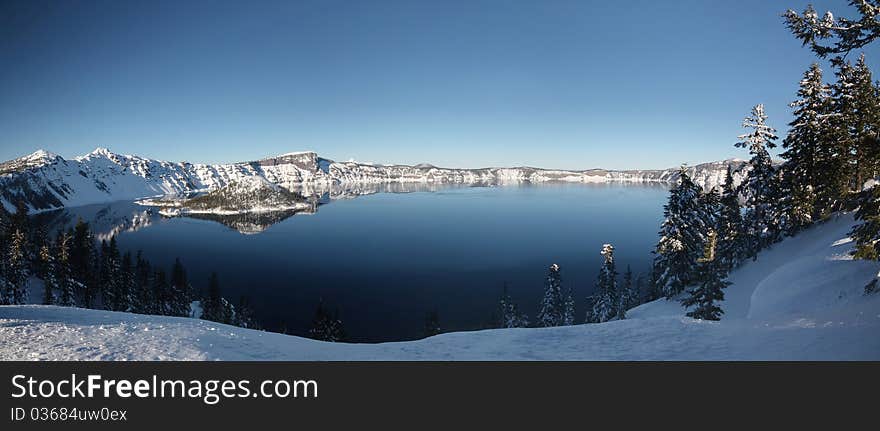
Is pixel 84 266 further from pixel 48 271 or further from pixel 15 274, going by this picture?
pixel 15 274

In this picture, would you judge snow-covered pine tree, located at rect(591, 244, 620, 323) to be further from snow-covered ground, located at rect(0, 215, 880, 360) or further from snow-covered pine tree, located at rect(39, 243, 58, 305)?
snow-covered pine tree, located at rect(39, 243, 58, 305)

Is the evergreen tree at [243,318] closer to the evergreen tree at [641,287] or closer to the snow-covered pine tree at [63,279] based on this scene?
the snow-covered pine tree at [63,279]

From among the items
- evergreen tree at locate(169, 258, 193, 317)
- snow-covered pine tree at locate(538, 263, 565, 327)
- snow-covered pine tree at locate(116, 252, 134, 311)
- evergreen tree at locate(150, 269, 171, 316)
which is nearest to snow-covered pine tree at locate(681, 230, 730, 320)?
snow-covered pine tree at locate(538, 263, 565, 327)

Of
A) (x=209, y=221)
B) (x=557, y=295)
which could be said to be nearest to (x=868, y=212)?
(x=557, y=295)
